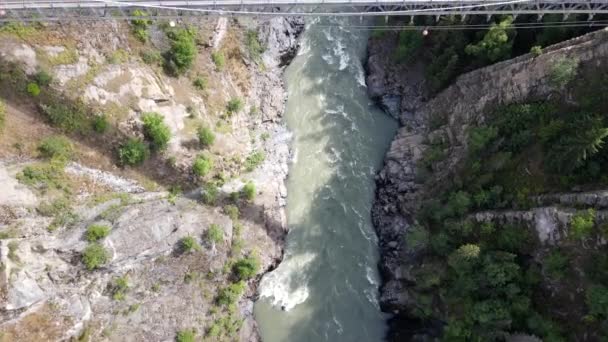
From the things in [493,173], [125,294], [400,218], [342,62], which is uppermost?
[342,62]

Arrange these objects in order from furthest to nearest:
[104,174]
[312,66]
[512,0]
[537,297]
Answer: [312,66] → [104,174] → [512,0] → [537,297]

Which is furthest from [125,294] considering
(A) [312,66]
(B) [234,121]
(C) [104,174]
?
(A) [312,66]

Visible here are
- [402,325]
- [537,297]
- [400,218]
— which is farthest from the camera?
[400,218]

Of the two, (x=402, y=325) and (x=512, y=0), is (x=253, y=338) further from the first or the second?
(x=512, y=0)

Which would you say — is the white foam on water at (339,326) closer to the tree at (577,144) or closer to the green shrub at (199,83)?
the tree at (577,144)

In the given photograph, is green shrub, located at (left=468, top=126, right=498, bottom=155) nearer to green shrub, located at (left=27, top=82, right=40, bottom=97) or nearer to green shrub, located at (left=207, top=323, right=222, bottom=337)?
green shrub, located at (left=207, top=323, right=222, bottom=337)
